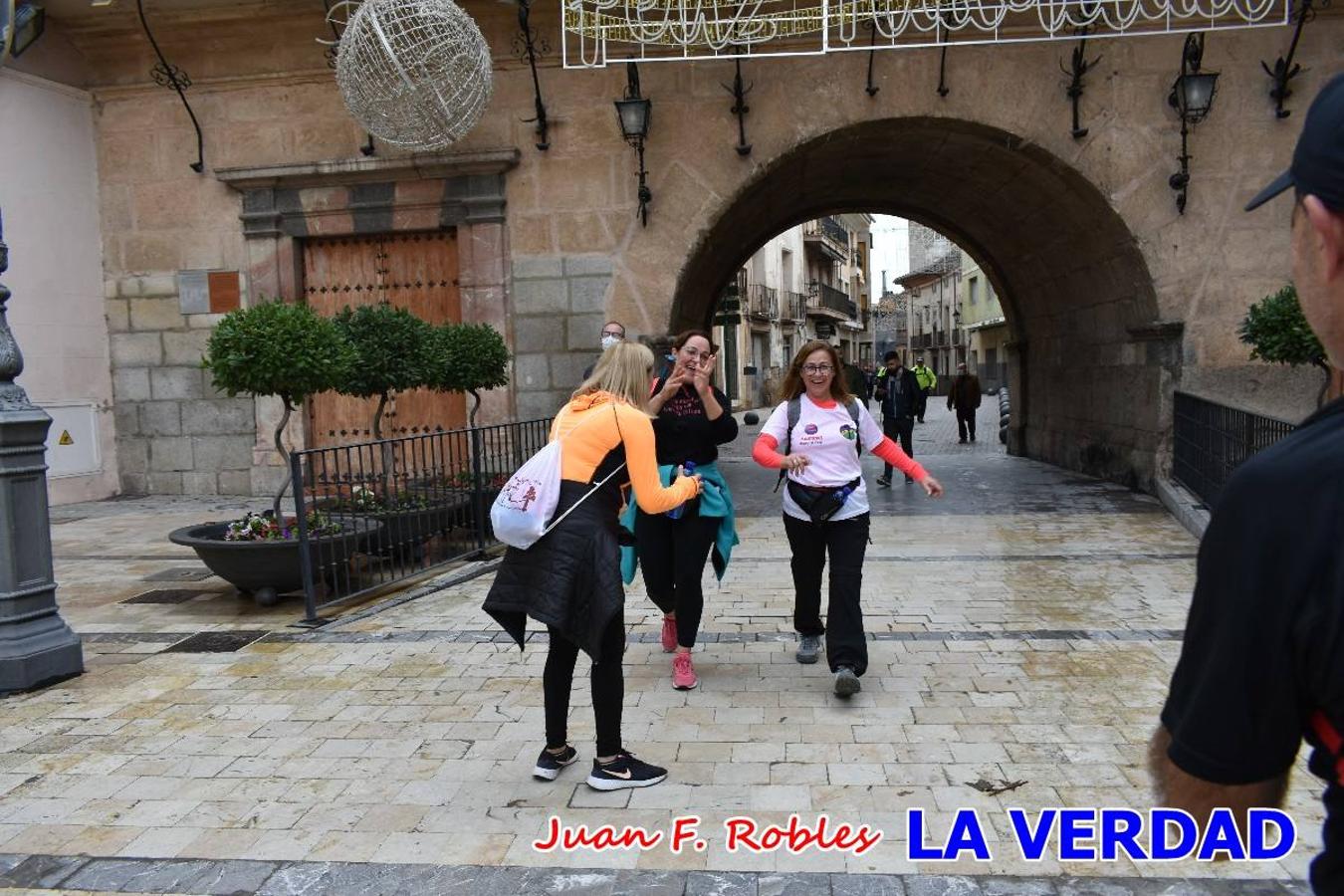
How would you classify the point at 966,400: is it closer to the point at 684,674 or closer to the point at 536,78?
the point at 536,78

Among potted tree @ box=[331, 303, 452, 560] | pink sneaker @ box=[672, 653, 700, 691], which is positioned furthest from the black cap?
potted tree @ box=[331, 303, 452, 560]

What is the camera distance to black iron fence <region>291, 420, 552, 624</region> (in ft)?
20.4

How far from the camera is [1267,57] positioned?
9250mm

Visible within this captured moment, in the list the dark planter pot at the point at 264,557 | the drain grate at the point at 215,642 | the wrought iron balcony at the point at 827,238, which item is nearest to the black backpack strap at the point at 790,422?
the dark planter pot at the point at 264,557

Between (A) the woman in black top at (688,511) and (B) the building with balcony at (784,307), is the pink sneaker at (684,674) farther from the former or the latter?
(B) the building with balcony at (784,307)

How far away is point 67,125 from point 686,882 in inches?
446

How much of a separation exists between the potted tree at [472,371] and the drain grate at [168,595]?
2006 mm

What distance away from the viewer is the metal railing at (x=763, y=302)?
3550 centimetres

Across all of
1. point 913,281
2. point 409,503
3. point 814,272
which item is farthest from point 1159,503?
point 913,281

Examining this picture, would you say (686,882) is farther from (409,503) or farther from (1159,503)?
(1159,503)

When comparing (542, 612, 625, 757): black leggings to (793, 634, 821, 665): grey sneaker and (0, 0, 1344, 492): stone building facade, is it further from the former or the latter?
(0, 0, 1344, 492): stone building facade

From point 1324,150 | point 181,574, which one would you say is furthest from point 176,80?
point 1324,150

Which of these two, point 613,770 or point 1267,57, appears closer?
point 613,770

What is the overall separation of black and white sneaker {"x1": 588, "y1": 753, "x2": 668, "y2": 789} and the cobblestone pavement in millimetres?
33
